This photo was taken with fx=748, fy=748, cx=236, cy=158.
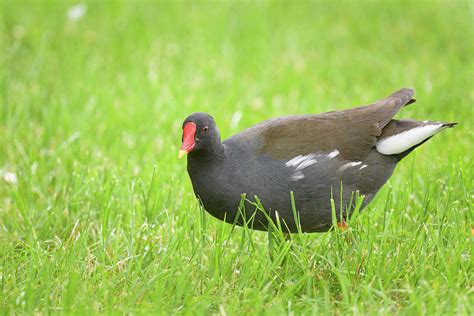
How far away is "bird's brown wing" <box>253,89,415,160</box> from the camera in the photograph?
3.69 meters

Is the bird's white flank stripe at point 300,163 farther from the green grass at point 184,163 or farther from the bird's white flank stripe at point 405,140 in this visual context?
the bird's white flank stripe at point 405,140

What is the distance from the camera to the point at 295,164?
3615mm

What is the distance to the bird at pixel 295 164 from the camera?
355 cm

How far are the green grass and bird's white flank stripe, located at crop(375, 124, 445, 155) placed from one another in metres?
0.23

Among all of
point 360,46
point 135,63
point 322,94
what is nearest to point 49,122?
point 135,63

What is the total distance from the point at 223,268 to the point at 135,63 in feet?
13.0

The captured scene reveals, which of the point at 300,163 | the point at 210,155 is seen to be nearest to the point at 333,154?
the point at 300,163

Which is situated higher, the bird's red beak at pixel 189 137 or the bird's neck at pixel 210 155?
the bird's red beak at pixel 189 137

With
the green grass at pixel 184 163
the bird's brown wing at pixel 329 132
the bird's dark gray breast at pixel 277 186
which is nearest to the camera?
the green grass at pixel 184 163

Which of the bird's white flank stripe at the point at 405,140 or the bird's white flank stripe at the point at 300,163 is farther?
the bird's white flank stripe at the point at 405,140

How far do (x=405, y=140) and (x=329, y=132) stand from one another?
42 centimetres

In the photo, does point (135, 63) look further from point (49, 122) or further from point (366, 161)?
point (366, 161)

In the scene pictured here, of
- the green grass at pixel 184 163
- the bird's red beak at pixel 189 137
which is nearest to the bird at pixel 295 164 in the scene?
the bird's red beak at pixel 189 137

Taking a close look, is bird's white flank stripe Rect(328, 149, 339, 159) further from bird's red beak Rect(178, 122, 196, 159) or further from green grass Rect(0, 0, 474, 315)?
bird's red beak Rect(178, 122, 196, 159)
